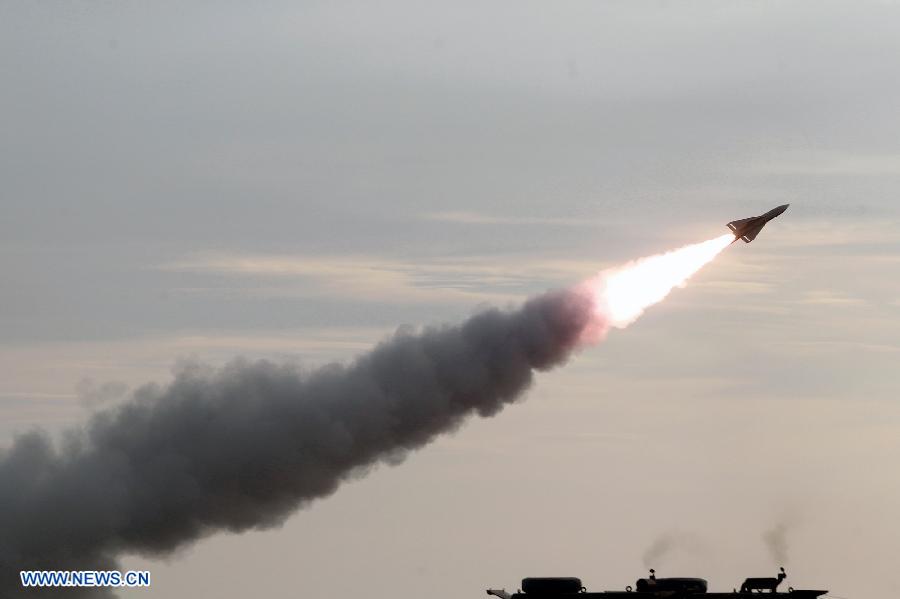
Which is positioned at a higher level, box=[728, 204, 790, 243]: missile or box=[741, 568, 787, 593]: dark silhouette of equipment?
box=[728, 204, 790, 243]: missile

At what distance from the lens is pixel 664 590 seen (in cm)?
13450

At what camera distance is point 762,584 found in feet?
441

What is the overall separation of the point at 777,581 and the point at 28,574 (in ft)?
133

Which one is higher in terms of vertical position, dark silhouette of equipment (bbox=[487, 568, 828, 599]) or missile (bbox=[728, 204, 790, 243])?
missile (bbox=[728, 204, 790, 243])

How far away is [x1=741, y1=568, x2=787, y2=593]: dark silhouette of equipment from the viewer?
134m

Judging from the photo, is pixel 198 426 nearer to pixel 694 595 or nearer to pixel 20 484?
pixel 20 484

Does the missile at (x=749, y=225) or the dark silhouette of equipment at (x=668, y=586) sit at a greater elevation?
the missile at (x=749, y=225)

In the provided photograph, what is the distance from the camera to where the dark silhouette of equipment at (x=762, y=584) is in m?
134

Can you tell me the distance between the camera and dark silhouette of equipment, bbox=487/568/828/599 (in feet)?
438

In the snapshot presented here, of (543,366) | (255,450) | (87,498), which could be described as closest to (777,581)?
(543,366)

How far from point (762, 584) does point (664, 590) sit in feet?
16.4

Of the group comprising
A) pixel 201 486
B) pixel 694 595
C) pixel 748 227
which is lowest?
pixel 694 595

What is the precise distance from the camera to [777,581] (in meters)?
134

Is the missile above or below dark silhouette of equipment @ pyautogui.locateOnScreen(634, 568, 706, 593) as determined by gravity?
above
